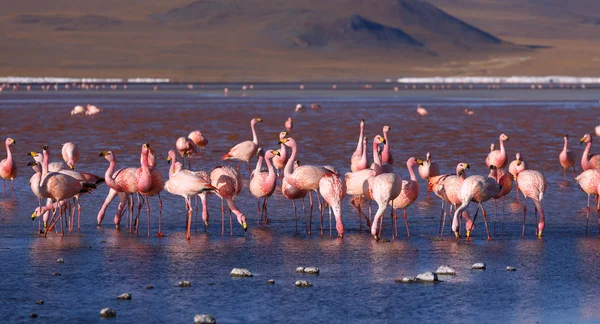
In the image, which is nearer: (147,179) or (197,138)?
(147,179)

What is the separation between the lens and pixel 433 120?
37.6 meters

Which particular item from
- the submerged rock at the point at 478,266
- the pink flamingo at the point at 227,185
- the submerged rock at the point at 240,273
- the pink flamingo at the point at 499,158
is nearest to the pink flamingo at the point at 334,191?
the pink flamingo at the point at 227,185

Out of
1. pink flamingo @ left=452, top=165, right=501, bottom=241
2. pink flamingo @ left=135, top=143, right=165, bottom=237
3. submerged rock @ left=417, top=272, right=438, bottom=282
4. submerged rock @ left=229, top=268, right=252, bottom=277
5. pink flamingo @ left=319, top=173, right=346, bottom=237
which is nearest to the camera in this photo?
submerged rock @ left=417, top=272, right=438, bottom=282

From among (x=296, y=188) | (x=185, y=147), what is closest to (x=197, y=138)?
(x=185, y=147)

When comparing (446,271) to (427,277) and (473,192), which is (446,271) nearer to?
(427,277)

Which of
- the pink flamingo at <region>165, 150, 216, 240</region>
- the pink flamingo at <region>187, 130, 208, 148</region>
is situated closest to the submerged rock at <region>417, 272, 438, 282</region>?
the pink flamingo at <region>165, 150, 216, 240</region>

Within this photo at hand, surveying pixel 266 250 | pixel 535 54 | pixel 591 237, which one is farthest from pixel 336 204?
pixel 535 54

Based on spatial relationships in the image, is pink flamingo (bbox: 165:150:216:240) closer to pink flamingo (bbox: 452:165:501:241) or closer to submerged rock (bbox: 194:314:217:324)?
pink flamingo (bbox: 452:165:501:241)

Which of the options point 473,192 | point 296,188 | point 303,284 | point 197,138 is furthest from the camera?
point 197,138

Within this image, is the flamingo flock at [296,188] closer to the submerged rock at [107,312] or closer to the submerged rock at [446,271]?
the submerged rock at [446,271]

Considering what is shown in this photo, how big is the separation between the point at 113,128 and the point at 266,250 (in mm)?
21824

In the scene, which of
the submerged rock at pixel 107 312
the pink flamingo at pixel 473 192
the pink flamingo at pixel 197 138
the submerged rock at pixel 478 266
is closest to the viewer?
the submerged rock at pixel 107 312

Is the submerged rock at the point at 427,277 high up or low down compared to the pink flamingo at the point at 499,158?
down

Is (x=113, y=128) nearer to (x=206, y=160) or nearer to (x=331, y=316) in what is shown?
(x=206, y=160)
